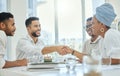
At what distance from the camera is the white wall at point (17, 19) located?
431 cm

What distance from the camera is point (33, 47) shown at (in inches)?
104

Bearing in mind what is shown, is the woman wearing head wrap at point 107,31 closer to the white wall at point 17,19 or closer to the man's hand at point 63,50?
the man's hand at point 63,50

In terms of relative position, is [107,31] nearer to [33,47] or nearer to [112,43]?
[112,43]

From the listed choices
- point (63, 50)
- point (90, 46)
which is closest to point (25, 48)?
point (63, 50)

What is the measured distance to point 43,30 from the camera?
17.0ft

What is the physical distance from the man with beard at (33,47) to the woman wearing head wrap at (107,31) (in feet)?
1.70

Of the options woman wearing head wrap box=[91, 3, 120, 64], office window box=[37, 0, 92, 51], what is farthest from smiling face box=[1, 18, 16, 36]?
office window box=[37, 0, 92, 51]

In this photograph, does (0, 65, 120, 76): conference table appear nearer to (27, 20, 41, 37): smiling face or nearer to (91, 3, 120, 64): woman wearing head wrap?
(91, 3, 120, 64): woman wearing head wrap

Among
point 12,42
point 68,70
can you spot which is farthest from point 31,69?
point 12,42

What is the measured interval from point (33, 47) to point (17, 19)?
1.89 metres

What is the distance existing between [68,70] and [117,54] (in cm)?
56

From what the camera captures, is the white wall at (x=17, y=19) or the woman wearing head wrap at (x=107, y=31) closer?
the woman wearing head wrap at (x=107, y=31)

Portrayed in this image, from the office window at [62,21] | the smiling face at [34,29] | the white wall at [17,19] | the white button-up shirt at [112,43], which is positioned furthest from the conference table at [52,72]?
the office window at [62,21]

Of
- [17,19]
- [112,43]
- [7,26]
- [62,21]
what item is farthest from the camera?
[62,21]
